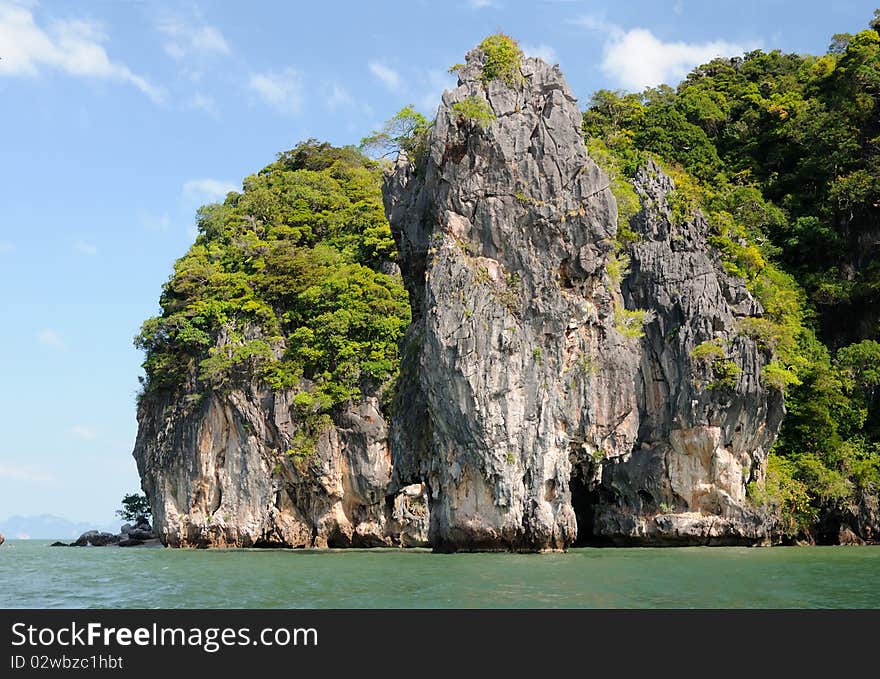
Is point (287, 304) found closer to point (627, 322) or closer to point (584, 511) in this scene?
A: point (584, 511)

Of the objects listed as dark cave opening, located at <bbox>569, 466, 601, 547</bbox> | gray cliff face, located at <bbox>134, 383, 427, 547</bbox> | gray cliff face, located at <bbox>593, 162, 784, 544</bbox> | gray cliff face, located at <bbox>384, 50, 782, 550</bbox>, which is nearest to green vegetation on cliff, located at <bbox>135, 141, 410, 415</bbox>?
gray cliff face, located at <bbox>134, 383, 427, 547</bbox>

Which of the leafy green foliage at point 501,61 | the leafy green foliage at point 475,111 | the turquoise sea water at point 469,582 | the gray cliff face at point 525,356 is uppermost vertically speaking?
the leafy green foliage at point 501,61

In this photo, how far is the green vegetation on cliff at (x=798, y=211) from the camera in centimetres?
3559

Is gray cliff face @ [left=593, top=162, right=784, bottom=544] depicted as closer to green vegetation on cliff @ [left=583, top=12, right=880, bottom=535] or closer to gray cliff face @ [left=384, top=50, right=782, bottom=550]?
gray cliff face @ [left=384, top=50, right=782, bottom=550]

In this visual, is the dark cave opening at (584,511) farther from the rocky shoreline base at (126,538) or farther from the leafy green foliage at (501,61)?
the rocky shoreline base at (126,538)

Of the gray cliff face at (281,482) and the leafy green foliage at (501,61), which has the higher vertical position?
the leafy green foliage at (501,61)

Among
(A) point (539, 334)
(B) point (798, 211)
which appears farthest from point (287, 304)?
(B) point (798, 211)

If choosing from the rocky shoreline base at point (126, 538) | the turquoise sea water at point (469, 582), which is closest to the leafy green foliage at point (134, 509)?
the rocky shoreline base at point (126, 538)

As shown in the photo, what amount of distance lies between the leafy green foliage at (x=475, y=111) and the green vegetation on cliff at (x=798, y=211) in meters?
7.12

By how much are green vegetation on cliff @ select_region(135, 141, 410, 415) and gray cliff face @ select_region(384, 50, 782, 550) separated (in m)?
→ 5.84

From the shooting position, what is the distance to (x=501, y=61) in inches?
1192

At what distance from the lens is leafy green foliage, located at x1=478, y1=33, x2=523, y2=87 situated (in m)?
30.1

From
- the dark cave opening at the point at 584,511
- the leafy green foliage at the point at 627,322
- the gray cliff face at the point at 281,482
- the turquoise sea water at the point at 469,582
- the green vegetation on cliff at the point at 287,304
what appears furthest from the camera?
the green vegetation on cliff at the point at 287,304
